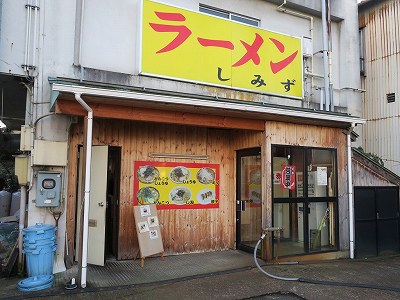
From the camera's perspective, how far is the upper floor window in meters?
8.49

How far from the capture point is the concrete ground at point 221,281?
5387 mm

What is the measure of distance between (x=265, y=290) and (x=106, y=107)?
4.09 meters

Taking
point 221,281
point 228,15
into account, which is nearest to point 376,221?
point 221,281

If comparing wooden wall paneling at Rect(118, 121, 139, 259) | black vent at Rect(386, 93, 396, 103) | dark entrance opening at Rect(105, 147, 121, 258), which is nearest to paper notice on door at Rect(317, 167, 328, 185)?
wooden wall paneling at Rect(118, 121, 139, 259)

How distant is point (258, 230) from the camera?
7770mm

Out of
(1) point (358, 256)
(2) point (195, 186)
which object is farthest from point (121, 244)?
(1) point (358, 256)

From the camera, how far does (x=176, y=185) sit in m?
7.81

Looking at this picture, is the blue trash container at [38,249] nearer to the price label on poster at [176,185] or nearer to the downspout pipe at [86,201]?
the downspout pipe at [86,201]

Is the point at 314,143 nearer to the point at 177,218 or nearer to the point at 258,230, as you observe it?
the point at 258,230

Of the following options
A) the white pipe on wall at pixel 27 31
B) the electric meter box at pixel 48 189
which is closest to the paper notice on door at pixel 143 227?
the electric meter box at pixel 48 189

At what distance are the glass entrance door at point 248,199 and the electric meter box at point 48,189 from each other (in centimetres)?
413

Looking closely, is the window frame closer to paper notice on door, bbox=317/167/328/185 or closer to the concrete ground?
paper notice on door, bbox=317/167/328/185

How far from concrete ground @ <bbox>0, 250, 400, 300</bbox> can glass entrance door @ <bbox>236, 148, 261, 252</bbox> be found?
682mm

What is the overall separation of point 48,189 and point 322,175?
600cm
